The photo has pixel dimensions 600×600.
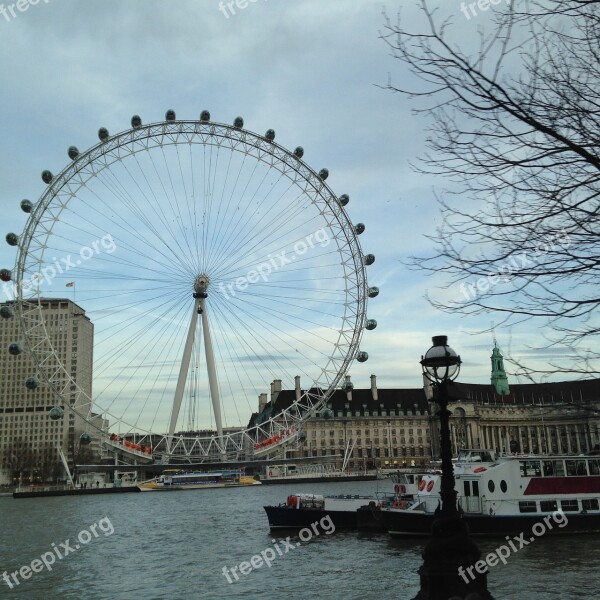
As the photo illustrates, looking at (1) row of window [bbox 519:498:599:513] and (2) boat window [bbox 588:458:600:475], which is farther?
(2) boat window [bbox 588:458:600:475]

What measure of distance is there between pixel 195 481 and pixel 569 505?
272 ft

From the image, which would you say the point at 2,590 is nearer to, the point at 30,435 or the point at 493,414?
the point at 493,414

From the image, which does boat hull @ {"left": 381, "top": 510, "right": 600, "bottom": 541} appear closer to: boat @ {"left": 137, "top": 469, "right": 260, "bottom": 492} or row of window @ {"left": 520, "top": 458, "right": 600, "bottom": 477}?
row of window @ {"left": 520, "top": 458, "right": 600, "bottom": 477}

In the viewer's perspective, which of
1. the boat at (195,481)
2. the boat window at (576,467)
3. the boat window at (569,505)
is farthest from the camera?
the boat at (195,481)

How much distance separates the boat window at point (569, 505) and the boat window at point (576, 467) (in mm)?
1404

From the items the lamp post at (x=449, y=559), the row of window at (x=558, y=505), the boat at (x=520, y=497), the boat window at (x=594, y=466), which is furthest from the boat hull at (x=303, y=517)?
the lamp post at (x=449, y=559)

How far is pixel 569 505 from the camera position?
3391cm

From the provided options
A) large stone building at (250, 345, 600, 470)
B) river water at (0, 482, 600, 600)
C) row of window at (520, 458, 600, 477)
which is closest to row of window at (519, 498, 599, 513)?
row of window at (520, 458, 600, 477)

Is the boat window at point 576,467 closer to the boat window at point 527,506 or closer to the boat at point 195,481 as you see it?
the boat window at point 527,506

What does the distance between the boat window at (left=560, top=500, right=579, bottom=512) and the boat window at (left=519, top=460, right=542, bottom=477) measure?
5.93 feet

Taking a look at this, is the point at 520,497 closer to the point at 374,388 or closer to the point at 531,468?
the point at 531,468

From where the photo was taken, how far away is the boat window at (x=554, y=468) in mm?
34156

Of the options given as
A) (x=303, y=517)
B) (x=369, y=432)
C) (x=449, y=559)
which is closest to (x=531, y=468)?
(x=303, y=517)

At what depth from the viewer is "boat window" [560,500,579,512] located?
33812 mm
